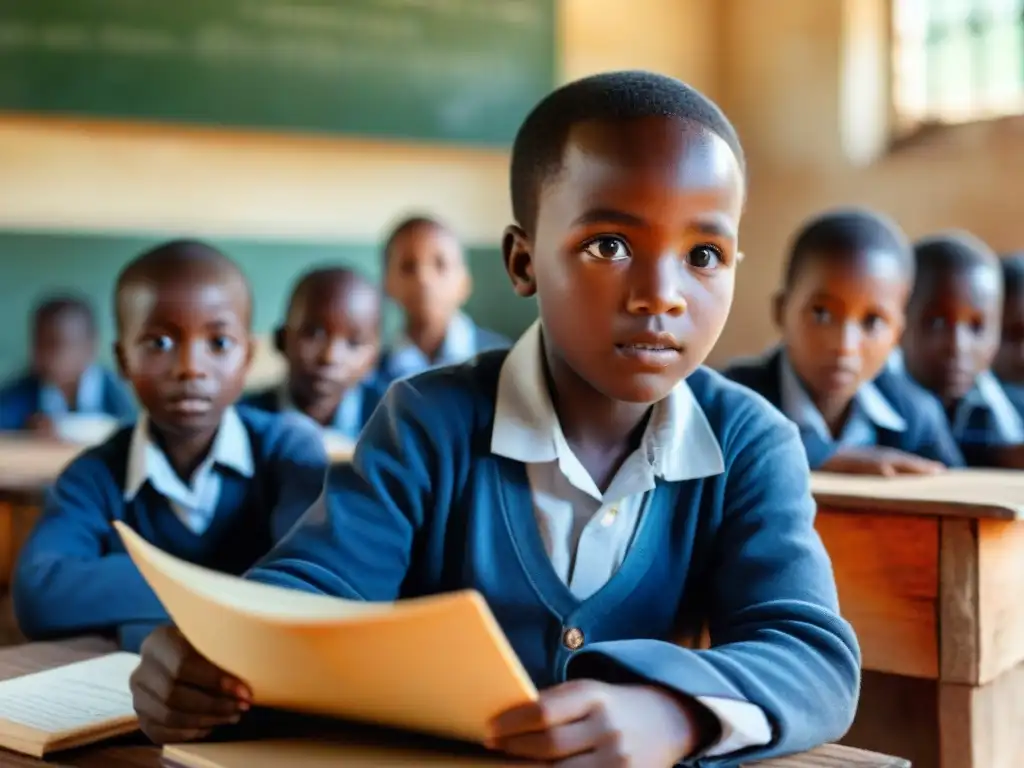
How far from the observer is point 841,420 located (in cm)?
223

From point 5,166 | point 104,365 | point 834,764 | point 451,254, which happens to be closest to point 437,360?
point 451,254

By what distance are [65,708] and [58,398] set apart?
355 centimetres

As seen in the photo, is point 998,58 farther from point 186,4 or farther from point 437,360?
point 186,4

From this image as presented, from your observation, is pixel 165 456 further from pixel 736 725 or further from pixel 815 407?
pixel 815 407

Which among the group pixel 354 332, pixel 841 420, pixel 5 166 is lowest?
pixel 841 420

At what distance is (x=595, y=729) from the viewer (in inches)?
28.5

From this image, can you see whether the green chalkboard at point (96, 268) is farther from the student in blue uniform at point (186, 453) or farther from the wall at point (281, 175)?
the student in blue uniform at point (186, 453)

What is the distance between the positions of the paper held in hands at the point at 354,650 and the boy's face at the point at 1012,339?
104 inches

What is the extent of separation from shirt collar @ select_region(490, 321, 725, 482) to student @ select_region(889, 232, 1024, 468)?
5.56ft

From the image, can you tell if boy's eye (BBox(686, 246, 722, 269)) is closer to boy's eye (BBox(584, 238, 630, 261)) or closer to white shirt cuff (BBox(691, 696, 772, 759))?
boy's eye (BBox(584, 238, 630, 261))

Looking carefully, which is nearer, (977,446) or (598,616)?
(598,616)

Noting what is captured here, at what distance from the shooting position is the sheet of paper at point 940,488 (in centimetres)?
154

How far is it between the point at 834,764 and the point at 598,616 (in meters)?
0.24

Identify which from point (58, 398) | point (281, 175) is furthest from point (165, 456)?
point (281, 175)
